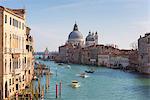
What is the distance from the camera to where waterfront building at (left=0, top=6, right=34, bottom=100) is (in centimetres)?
1124

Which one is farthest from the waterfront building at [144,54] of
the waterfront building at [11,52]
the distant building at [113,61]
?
the waterfront building at [11,52]

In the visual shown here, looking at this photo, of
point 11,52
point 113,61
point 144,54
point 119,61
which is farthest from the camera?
point 113,61

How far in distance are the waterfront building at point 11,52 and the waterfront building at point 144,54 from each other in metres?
16.3

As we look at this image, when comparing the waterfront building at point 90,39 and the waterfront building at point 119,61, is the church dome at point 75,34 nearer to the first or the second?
the waterfront building at point 90,39

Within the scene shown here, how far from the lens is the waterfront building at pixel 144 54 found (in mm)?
28797

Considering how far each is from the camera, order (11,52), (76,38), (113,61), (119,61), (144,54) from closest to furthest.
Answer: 1. (11,52)
2. (144,54)
3. (119,61)
4. (113,61)
5. (76,38)

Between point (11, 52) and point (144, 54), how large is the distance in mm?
20416

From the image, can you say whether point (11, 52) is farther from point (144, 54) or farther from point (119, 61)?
point (119, 61)

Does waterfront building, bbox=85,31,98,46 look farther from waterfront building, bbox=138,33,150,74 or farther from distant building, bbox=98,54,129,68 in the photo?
waterfront building, bbox=138,33,150,74

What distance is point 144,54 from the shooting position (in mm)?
30703

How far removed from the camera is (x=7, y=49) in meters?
11.7

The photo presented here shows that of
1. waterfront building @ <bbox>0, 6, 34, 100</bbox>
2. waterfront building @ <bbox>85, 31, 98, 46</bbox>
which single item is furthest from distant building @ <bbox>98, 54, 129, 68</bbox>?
waterfront building @ <bbox>0, 6, 34, 100</bbox>

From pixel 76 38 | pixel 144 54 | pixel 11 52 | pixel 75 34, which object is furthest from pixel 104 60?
pixel 11 52

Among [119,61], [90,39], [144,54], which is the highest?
[90,39]
